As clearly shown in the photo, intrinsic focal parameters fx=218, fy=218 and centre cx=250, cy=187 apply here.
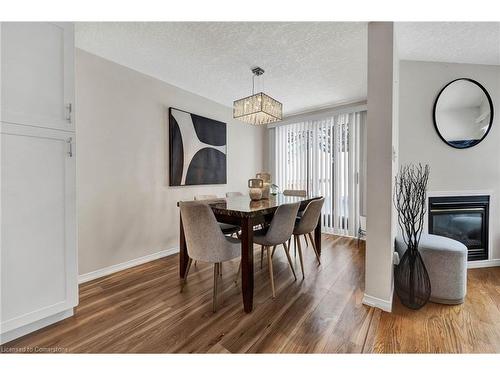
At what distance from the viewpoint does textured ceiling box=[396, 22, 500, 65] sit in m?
1.81

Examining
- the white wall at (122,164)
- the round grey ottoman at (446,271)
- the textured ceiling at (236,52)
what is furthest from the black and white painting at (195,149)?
the round grey ottoman at (446,271)

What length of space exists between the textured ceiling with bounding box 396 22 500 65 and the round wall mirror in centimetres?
27

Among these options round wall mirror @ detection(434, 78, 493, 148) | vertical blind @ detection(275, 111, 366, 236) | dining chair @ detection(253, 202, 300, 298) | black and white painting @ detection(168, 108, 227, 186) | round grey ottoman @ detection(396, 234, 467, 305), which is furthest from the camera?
vertical blind @ detection(275, 111, 366, 236)

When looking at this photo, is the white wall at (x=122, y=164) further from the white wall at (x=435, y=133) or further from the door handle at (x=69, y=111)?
the white wall at (x=435, y=133)

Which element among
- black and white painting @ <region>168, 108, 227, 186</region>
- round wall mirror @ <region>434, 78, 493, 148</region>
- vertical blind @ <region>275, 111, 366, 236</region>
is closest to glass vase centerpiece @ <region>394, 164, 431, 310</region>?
round wall mirror @ <region>434, 78, 493, 148</region>

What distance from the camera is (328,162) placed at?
405cm

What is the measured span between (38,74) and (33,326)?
163 centimetres

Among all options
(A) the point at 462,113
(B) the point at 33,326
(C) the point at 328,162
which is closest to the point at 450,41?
(A) the point at 462,113

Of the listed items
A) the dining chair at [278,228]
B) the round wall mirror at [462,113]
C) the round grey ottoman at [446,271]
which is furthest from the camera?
the round wall mirror at [462,113]

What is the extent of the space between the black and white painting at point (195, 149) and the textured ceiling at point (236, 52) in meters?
0.50

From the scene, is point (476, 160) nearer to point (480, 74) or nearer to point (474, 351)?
point (480, 74)

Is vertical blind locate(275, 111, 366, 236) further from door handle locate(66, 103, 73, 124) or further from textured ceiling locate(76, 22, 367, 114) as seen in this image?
door handle locate(66, 103, 73, 124)

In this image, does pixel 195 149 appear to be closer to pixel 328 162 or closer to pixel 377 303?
pixel 328 162

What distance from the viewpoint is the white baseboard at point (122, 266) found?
2.21 meters
